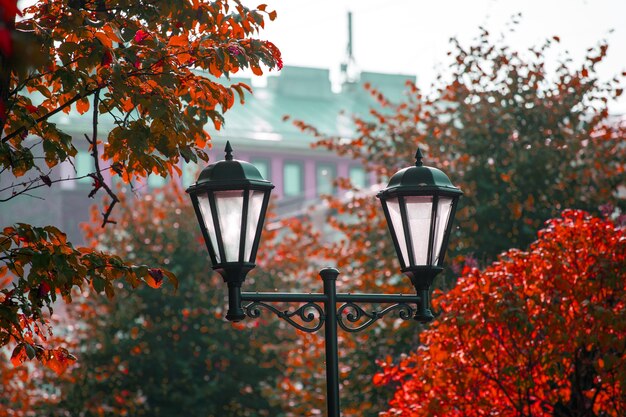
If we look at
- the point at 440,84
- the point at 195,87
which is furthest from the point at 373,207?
the point at 195,87

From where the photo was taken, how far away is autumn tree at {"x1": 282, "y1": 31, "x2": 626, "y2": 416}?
18078 mm

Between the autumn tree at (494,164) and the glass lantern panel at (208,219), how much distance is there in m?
11.4

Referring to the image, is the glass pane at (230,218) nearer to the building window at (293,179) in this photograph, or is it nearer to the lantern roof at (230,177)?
the lantern roof at (230,177)

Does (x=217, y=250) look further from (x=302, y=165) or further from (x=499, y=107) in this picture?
(x=302, y=165)

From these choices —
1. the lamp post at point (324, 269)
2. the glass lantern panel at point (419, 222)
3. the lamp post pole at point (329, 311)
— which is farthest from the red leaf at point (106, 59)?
the glass lantern panel at point (419, 222)

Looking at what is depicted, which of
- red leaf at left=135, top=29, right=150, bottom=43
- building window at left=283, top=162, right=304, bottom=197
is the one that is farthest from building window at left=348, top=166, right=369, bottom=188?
red leaf at left=135, top=29, right=150, bottom=43

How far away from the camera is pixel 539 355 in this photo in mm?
10891

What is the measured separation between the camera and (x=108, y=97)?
7.63 m

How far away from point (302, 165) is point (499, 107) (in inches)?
1634

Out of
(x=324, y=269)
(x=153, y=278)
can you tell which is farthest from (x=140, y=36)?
(x=324, y=269)

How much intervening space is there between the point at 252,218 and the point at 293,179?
2125 inches

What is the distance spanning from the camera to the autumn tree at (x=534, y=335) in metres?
10.8

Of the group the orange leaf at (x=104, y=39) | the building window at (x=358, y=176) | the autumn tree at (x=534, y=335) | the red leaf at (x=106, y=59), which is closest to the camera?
the orange leaf at (x=104, y=39)

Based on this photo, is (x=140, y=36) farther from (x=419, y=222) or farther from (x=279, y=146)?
(x=279, y=146)
